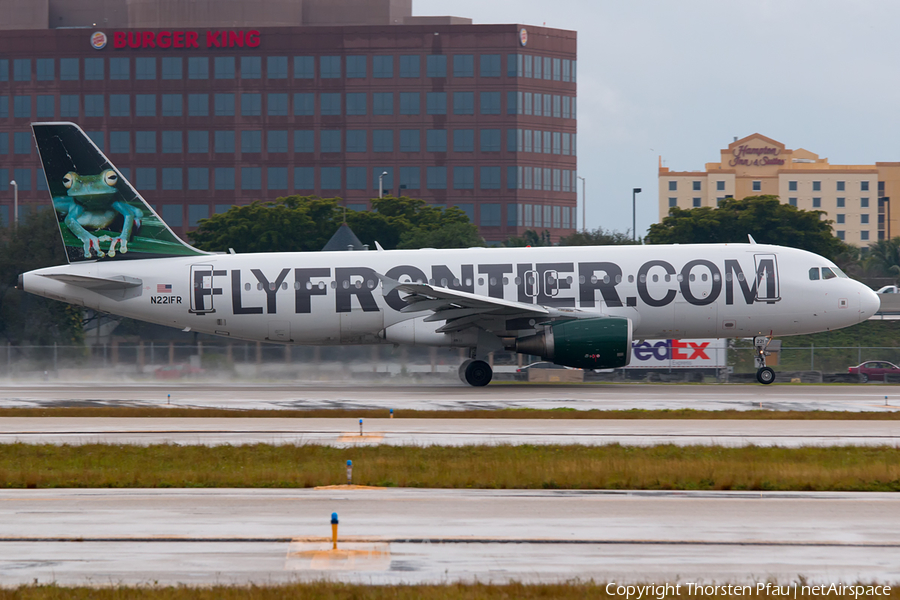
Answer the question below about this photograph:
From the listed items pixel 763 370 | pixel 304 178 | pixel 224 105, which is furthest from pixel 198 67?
pixel 763 370

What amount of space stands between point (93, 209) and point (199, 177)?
275 feet

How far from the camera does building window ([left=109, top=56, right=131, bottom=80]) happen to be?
11406 centimetres

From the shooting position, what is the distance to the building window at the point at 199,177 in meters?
115

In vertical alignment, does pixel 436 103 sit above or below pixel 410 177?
above

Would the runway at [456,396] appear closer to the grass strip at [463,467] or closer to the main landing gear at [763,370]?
the main landing gear at [763,370]

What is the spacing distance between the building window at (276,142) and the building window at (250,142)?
103 cm

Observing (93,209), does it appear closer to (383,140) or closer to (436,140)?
(383,140)

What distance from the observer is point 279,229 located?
85.9 m

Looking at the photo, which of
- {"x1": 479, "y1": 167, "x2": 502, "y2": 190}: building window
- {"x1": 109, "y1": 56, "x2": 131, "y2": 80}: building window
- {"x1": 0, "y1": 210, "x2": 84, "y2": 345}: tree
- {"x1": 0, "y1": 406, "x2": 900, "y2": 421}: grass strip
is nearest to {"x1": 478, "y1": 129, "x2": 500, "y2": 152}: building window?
{"x1": 479, "y1": 167, "x2": 502, "y2": 190}: building window

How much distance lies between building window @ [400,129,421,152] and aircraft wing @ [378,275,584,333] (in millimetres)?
83471

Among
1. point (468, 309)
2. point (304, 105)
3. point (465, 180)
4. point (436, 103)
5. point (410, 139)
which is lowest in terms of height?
point (468, 309)

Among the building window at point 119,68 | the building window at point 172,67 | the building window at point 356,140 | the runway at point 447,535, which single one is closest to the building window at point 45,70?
the building window at point 119,68

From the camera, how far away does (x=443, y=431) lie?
20.8 meters

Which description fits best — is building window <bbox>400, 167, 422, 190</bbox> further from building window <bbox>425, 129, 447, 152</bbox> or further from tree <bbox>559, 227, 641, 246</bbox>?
tree <bbox>559, 227, 641, 246</bbox>
